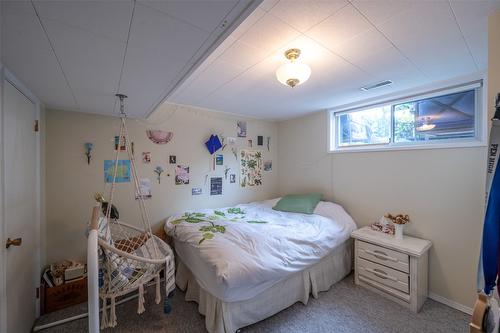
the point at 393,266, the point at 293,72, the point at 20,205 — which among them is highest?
the point at 293,72

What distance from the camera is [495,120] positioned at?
0.93 meters

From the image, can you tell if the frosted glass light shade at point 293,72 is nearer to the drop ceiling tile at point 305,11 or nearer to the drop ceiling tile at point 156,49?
the drop ceiling tile at point 305,11

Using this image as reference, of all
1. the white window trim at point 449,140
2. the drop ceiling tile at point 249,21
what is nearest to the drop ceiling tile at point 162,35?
the drop ceiling tile at point 249,21

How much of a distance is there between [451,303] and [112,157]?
13.7 feet

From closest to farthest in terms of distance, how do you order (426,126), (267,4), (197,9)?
(197,9) < (267,4) < (426,126)

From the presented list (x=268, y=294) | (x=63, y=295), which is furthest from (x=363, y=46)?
(x=63, y=295)

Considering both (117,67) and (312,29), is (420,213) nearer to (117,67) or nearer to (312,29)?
(312,29)

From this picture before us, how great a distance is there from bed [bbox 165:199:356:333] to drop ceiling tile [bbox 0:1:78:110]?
1.71 m

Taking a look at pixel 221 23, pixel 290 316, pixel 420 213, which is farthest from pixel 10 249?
pixel 420 213

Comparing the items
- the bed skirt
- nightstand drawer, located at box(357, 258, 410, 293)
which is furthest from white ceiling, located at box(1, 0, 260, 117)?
nightstand drawer, located at box(357, 258, 410, 293)

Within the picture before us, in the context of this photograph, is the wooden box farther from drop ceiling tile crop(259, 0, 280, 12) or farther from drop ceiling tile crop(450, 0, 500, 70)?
drop ceiling tile crop(450, 0, 500, 70)

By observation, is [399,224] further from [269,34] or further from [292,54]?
[269,34]

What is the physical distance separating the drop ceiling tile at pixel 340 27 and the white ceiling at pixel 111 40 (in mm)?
667

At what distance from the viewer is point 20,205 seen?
1.54 meters
